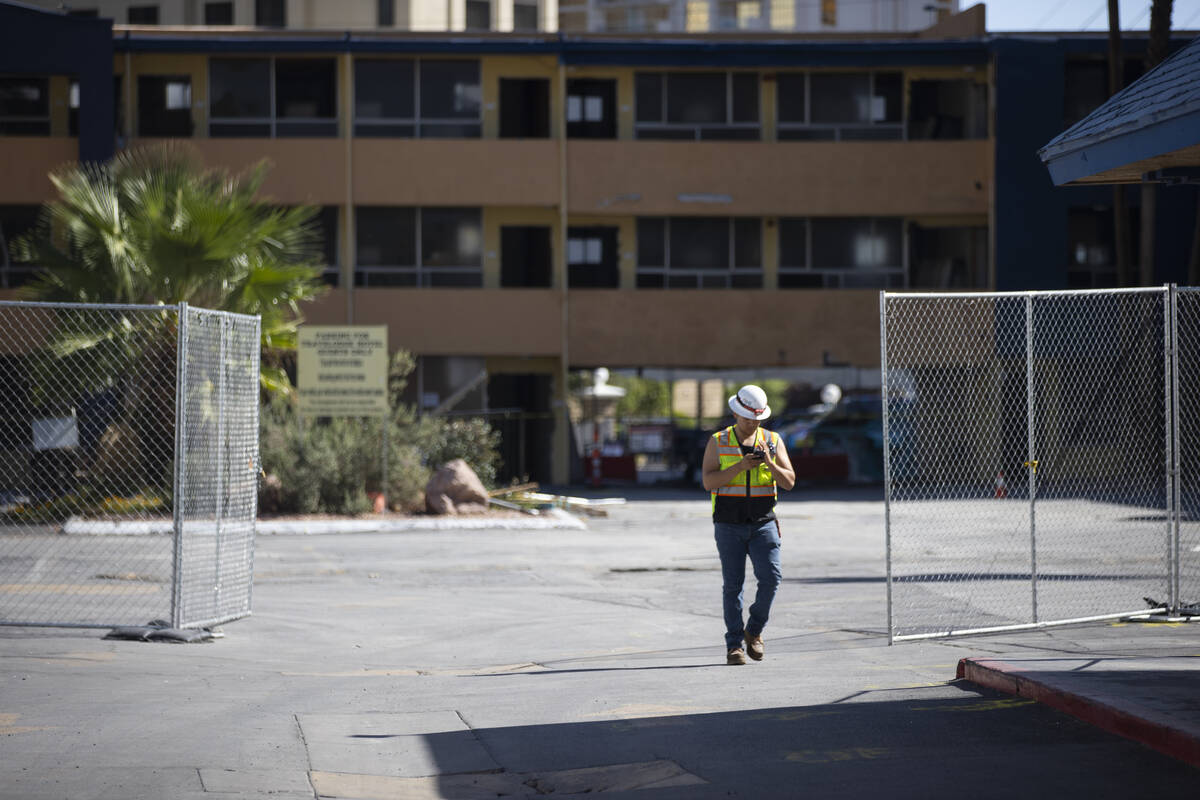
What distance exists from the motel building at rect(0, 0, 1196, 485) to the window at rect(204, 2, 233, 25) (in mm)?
17780

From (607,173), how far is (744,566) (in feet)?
79.2

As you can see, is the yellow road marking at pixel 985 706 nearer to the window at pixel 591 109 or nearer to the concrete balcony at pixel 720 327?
the concrete balcony at pixel 720 327

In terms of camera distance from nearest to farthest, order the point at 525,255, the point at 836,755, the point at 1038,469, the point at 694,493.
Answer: the point at 836,755 → the point at 1038,469 → the point at 694,493 → the point at 525,255

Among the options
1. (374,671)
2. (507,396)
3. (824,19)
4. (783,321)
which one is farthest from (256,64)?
(824,19)

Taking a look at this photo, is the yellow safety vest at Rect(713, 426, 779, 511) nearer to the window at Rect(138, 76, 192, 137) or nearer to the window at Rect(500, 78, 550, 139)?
the window at Rect(500, 78, 550, 139)

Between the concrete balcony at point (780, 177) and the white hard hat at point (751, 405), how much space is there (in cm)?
2370

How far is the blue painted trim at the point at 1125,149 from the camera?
766cm

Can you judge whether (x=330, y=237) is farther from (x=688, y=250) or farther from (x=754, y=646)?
(x=754, y=646)

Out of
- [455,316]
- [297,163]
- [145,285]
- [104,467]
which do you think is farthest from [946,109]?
[104,467]

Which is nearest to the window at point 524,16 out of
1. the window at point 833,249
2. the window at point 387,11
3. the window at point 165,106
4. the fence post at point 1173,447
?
the window at point 387,11

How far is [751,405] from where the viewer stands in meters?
9.73

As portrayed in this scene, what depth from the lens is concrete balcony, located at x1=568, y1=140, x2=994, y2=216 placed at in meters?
33.1

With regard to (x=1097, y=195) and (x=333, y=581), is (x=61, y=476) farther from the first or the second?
→ (x=1097, y=195)

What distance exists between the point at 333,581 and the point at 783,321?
19.5 m
